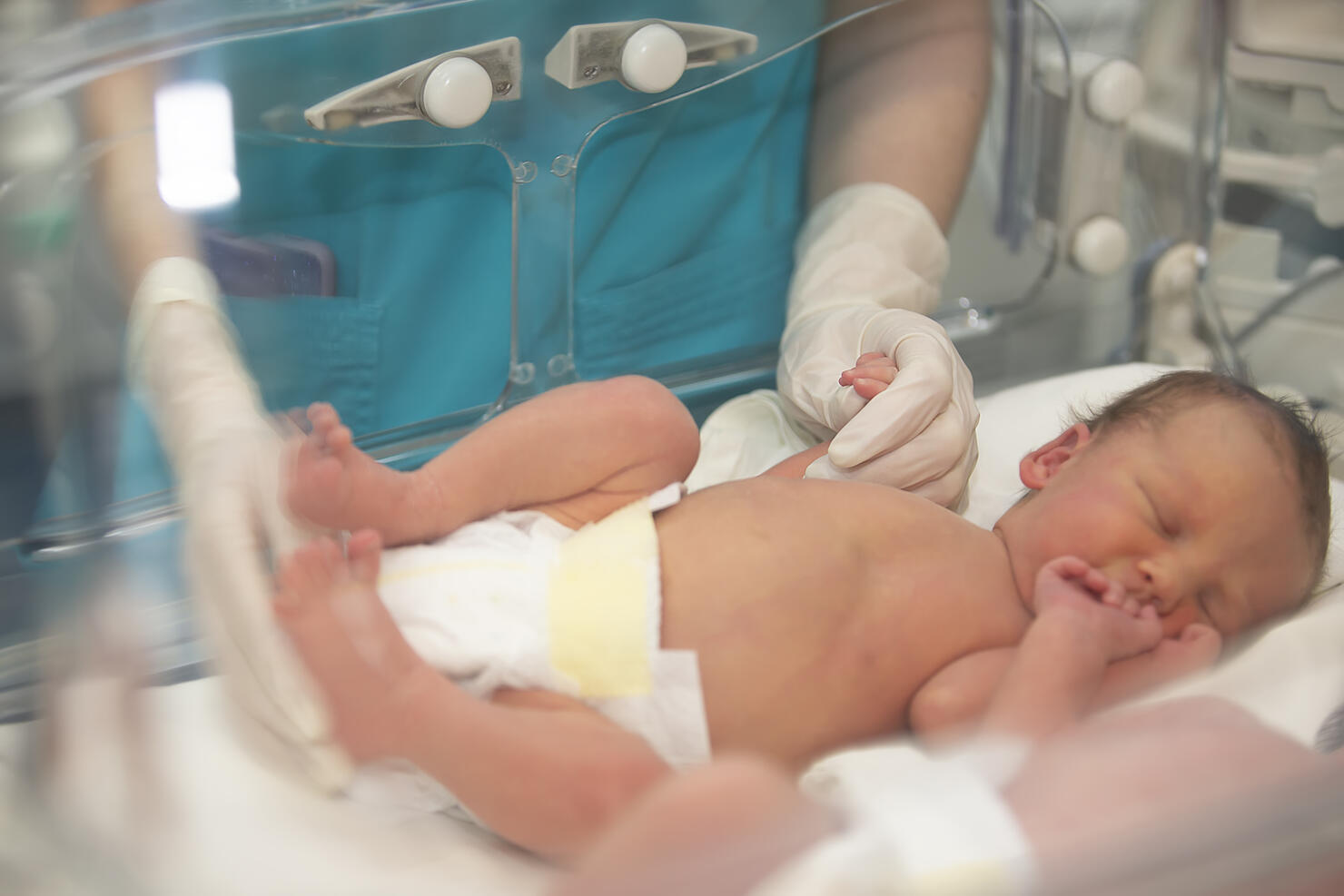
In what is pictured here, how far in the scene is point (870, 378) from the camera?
3.11 feet

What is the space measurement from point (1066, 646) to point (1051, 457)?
0.24m

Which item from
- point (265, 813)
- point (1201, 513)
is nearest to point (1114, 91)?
point (1201, 513)

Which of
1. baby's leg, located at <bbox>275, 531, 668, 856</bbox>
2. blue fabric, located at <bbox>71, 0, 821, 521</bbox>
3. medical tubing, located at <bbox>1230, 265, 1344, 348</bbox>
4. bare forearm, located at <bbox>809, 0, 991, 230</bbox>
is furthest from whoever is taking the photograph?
medical tubing, located at <bbox>1230, 265, 1344, 348</bbox>

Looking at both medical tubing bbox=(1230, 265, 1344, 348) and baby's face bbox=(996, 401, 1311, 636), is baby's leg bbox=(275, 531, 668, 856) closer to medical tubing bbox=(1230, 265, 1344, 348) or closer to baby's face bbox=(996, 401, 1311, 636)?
baby's face bbox=(996, 401, 1311, 636)

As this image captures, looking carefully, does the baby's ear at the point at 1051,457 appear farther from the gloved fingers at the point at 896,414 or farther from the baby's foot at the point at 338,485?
the baby's foot at the point at 338,485

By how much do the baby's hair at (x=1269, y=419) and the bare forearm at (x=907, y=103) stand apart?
1.18 feet

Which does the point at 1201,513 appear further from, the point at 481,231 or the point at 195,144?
the point at 195,144

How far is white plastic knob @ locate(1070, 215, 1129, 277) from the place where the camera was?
52.1 inches

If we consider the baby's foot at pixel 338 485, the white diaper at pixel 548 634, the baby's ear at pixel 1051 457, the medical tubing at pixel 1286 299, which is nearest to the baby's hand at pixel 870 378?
the baby's ear at pixel 1051 457

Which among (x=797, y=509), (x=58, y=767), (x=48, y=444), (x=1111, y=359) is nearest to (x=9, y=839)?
(x=58, y=767)

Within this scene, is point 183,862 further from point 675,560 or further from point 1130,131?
point 1130,131

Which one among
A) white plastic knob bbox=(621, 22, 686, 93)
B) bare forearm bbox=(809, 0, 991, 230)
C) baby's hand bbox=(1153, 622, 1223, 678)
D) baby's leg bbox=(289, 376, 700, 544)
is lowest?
baby's hand bbox=(1153, 622, 1223, 678)

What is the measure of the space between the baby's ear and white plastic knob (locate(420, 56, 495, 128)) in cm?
53

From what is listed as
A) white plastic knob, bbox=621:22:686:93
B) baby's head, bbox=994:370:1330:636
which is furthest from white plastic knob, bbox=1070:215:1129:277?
white plastic knob, bbox=621:22:686:93
